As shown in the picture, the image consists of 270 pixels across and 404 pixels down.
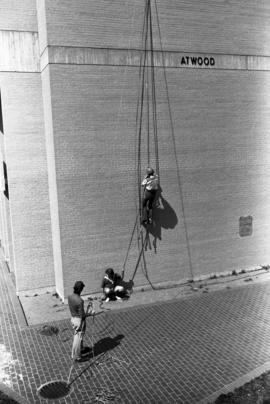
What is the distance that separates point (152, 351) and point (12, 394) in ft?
10.9

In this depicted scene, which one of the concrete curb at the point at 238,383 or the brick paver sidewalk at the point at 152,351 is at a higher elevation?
the brick paver sidewalk at the point at 152,351

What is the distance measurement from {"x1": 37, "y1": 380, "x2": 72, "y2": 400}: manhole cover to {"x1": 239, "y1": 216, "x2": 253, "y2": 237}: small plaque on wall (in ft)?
28.9

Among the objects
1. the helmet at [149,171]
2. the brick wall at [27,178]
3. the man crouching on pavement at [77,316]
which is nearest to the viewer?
the man crouching on pavement at [77,316]

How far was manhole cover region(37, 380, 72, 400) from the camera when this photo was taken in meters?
8.88

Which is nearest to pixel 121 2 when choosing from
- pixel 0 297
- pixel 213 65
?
pixel 213 65

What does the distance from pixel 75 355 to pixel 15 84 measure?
27.5ft

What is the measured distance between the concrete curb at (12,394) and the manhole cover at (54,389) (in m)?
0.38

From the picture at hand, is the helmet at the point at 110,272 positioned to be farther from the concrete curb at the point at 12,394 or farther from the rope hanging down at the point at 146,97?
the concrete curb at the point at 12,394

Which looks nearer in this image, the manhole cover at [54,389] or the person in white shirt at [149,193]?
the manhole cover at [54,389]

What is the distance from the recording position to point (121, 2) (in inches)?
526

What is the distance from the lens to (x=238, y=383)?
9109 mm

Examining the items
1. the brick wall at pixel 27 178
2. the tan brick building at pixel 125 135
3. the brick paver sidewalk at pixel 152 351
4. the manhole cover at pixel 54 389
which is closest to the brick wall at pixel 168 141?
the tan brick building at pixel 125 135

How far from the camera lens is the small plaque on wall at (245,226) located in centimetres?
1587

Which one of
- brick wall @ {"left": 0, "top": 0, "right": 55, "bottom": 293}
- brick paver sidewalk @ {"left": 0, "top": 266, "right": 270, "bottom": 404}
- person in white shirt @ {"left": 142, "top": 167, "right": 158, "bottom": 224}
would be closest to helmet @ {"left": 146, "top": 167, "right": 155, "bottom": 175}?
person in white shirt @ {"left": 142, "top": 167, "right": 158, "bottom": 224}
